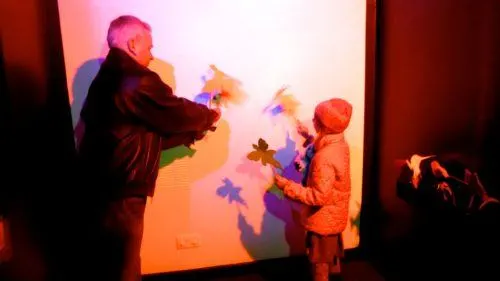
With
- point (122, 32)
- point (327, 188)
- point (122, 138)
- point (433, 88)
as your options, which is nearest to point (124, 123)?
point (122, 138)

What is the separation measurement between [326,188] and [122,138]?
0.97 metres

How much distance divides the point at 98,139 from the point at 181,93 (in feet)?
2.04

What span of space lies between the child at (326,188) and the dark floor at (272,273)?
486 millimetres

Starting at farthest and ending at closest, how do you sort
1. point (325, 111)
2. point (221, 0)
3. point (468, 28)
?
point (221, 0), point (325, 111), point (468, 28)

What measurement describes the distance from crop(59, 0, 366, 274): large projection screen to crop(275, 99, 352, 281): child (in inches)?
19.8

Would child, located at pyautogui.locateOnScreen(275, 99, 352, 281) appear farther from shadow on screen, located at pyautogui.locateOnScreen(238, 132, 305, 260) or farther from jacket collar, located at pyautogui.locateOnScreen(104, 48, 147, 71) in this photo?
jacket collar, located at pyautogui.locateOnScreen(104, 48, 147, 71)

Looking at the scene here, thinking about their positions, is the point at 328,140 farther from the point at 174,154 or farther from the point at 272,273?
the point at 272,273

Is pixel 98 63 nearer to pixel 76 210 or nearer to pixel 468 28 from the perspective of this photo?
pixel 76 210

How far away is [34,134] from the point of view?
6.02 feet

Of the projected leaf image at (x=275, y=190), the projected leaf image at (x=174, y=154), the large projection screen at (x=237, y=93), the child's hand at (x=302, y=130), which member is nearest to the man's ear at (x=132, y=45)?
the large projection screen at (x=237, y=93)

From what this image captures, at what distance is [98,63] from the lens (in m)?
1.95

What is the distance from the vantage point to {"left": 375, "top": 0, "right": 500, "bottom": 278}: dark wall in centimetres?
144

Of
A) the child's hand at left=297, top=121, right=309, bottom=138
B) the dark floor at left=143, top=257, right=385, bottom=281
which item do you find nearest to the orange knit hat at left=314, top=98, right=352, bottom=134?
the child's hand at left=297, top=121, right=309, bottom=138

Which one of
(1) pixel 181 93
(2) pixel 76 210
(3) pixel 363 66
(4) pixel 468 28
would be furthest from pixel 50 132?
(4) pixel 468 28
